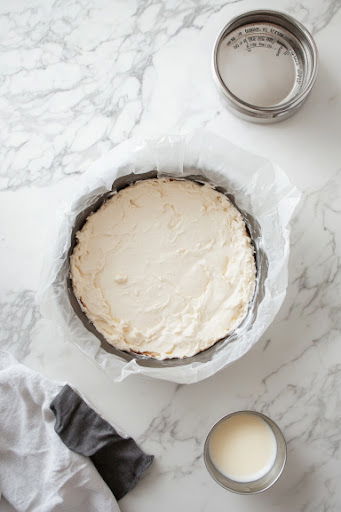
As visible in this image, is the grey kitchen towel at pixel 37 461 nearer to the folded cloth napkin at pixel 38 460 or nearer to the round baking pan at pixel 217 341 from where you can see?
the folded cloth napkin at pixel 38 460

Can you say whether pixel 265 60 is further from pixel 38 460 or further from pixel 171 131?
pixel 38 460

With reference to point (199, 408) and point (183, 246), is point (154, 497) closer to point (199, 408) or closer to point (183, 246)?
point (199, 408)

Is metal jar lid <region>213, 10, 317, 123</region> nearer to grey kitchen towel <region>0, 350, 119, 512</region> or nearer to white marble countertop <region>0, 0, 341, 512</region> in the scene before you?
white marble countertop <region>0, 0, 341, 512</region>

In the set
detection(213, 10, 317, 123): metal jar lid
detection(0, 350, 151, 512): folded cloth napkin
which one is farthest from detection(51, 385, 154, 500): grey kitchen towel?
detection(213, 10, 317, 123): metal jar lid

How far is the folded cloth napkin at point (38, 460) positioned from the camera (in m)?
1.16

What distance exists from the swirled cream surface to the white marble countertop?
→ 0.09 m

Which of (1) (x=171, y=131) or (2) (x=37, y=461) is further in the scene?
(1) (x=171, y=131)

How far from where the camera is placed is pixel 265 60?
50.6 inches

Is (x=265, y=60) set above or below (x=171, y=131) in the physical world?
above

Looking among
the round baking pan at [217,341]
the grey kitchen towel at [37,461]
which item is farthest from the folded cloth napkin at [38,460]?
the round baking pan at [217,341]

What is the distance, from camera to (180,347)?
47.1 inches

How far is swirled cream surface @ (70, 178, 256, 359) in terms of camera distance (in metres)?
1.20

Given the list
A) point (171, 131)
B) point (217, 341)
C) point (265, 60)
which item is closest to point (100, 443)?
point (217, 341)

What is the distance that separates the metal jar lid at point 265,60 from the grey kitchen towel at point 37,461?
27.2 inches
